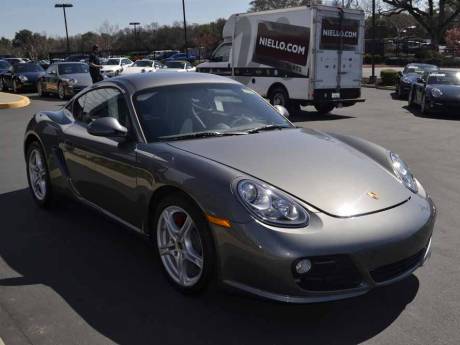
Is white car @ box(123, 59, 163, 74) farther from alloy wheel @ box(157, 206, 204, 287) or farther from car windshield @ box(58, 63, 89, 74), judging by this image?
alloy wheel @ box(157, 206, 204, 287)

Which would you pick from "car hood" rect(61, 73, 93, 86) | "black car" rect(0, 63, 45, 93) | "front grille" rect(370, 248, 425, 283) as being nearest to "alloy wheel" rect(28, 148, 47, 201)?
"front grille" rect(370, 248, 425, 283)

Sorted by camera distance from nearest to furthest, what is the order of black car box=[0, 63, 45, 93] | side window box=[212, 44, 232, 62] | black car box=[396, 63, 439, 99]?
side window box=[212, 44, 232, 62] → black car box=[396, 63, 439, 99] → black car box=[0, 63, 45, 93]

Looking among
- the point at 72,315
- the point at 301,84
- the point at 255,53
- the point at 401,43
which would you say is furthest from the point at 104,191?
the point at 401,43

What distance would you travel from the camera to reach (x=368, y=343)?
2957 millimetres

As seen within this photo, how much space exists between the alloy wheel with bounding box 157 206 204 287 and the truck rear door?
425 inches

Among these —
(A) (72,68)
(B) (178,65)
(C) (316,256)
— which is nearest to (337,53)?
(A) (72,68)

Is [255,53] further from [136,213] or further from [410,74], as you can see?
[136,213]

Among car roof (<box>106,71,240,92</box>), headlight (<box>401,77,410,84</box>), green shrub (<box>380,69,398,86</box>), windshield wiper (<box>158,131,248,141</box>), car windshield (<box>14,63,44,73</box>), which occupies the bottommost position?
green shrub (<box>380,69,398,86</box>)

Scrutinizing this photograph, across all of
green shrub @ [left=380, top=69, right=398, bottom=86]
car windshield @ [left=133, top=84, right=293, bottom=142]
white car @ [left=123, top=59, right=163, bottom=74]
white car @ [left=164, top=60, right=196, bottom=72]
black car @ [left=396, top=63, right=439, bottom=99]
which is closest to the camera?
car windshield @ [left=133, top=84, right=293, bottom=142]

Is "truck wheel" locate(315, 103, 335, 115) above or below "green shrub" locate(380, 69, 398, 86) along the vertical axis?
above

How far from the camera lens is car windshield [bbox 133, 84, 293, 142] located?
4.18m

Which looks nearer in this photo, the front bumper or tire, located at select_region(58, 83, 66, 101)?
the front bumper

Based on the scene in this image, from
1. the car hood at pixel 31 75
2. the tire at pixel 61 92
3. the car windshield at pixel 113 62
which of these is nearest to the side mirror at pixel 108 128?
the tire at pixel 61 92

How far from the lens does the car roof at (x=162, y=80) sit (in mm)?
4488
